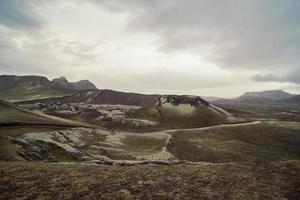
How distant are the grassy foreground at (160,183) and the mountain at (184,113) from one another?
137199 millimetres

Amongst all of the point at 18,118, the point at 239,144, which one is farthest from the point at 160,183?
the point at 18,118

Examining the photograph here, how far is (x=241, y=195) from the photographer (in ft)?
53.1

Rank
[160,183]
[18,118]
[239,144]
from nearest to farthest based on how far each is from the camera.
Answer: [160,183] → [239,144] → [18,118]

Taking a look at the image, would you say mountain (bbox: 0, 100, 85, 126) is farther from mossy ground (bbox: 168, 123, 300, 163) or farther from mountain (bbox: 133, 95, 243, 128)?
mountain (bbox: 133, 95, 243, 128)

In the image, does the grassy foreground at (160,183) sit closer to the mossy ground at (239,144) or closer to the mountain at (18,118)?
the mossy ground at (239,144)

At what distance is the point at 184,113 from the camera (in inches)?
7131

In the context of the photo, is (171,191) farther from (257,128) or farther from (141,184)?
(257,128)

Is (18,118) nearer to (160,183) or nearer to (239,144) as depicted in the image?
(239,144)

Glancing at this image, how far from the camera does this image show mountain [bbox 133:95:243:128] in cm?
16725

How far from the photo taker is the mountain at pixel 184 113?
167m

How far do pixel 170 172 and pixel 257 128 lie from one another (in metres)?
118

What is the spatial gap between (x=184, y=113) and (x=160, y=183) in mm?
163581

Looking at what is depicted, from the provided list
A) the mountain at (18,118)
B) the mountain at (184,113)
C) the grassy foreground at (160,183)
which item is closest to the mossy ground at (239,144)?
the mountain at (184,113)

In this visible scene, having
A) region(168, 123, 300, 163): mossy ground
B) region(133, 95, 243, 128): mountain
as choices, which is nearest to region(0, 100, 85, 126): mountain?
region(168, 123, 300, 163): mossy ground
